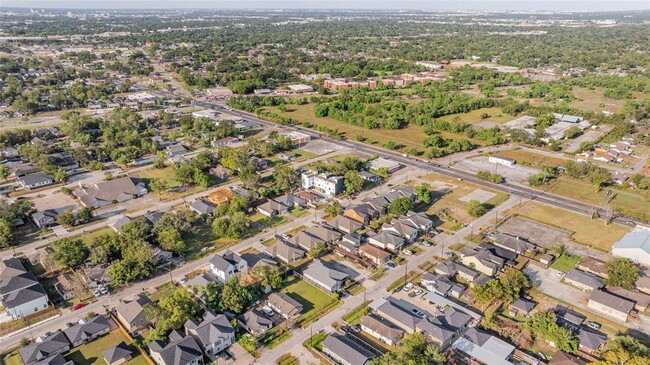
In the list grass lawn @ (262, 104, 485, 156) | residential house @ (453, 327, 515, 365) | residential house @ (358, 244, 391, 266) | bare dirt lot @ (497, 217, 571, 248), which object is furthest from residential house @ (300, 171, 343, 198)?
residential house @ (453, 327, 515, 365)

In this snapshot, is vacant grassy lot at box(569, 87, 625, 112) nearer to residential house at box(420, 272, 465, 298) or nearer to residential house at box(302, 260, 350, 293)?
residential house at box(420, 272, 465, 298)

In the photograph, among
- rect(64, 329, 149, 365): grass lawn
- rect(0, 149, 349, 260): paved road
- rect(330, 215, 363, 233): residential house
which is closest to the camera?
rect(64, 329, 149, 365): grass lawn

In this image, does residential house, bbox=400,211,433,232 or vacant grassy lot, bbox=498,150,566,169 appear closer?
residential house, bbox=400,211,433,232

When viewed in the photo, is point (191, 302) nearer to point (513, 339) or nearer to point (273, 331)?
point (273, 331)

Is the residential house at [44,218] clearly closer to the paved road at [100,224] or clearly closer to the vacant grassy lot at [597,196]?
the paved road at [100,224]

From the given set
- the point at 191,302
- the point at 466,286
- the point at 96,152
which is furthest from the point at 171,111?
the point at 466,286

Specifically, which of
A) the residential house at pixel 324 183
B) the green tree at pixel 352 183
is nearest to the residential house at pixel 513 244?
the green tree at pixel 352 183
